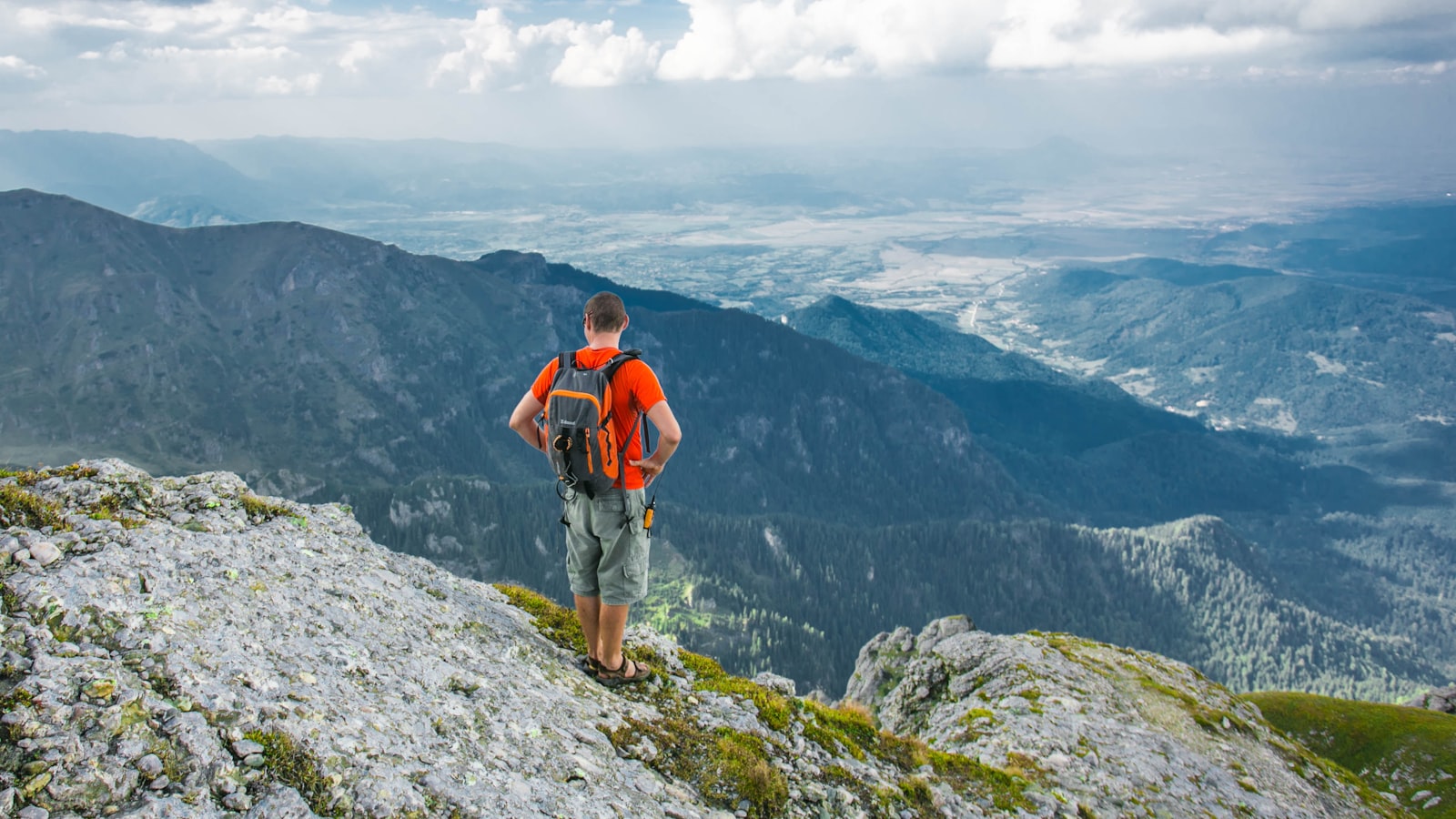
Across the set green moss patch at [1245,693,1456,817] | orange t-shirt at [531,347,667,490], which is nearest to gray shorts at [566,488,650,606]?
orange t-shirt at [531,347,667,490]

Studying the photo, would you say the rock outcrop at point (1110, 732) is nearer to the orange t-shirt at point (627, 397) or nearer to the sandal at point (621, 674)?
the sandal at point (621, 674)

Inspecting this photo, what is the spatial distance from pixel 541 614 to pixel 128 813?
34.6 feet

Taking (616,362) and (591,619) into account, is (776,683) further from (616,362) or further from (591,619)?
(616,362)

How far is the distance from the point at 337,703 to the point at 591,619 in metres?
5.21

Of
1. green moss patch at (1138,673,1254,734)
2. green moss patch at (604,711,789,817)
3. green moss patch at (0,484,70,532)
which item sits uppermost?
green moss patch at (0,484,70,532)

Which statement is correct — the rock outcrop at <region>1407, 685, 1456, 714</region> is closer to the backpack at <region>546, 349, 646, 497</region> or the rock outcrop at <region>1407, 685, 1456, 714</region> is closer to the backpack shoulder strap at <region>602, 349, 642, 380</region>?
the backpack at <region>546, 349, 646, 497</region>

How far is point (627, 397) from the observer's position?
12852 millimetres

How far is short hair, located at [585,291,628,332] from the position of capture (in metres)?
12.9

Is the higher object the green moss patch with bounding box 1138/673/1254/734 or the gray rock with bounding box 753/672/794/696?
the gray rock with bounding box 753/672/794/696

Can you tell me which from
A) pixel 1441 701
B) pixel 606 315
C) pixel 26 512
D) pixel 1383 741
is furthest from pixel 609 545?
pixel 1441 701

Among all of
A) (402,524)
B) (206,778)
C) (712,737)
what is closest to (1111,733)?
(712,737)

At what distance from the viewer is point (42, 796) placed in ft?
23.2

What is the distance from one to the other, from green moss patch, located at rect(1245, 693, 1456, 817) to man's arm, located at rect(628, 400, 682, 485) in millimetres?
52833

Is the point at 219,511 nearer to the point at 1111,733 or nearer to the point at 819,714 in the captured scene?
the point at 819,714
